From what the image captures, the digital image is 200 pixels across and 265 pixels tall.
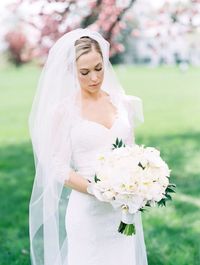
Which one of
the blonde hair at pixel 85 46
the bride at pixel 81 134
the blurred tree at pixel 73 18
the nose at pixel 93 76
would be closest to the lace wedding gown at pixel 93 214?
the bride at pixel 81 134

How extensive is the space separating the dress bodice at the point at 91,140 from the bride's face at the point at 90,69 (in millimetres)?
274

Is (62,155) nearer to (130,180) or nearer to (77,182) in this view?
(77,182)

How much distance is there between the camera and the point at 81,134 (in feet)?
14.1

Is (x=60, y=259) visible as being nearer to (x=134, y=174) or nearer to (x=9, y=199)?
(x=134, y=174)

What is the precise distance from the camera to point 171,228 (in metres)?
7.67

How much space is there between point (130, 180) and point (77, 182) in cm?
50

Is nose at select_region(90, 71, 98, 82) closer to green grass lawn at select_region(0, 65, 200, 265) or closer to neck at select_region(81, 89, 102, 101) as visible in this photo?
neck at select_region(81, 89, 102, 101)

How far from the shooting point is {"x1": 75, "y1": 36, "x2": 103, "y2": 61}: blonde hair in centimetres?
427

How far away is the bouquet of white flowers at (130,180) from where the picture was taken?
154 inches

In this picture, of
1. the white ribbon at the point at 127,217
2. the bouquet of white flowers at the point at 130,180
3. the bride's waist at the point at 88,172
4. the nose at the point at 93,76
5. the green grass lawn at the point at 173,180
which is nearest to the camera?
the bouquet of white flowers at the point at 130,180

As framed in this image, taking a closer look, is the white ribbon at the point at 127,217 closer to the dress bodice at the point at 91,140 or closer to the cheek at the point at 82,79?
the dress bodice at the point at 91,140

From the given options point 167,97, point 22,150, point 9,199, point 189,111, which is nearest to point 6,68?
point 167,97

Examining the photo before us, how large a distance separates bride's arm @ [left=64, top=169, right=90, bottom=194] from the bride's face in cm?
62

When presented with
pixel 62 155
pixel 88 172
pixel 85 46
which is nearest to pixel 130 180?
pixel 88 172
